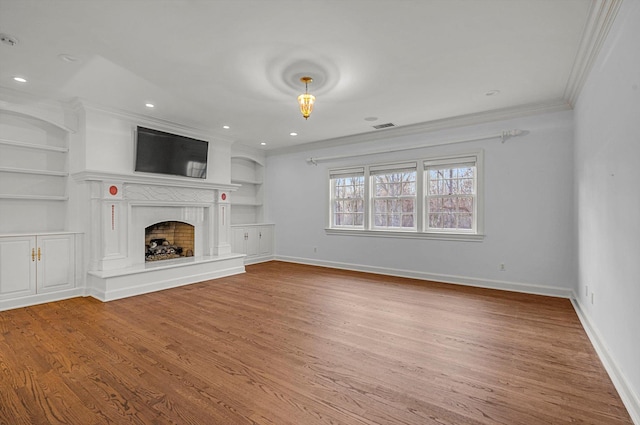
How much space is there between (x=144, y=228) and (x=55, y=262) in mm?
1265

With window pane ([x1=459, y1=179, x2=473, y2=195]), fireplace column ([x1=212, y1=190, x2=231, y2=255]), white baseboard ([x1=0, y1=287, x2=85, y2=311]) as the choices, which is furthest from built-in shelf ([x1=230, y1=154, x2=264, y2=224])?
window pane ([x1=459, y1=179, x2=473, y2=195])

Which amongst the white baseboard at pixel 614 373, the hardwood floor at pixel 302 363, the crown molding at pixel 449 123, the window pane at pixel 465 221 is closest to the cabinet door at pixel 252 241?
the crown molding at pixel 449 123

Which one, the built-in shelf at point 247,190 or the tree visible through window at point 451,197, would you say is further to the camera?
the built-in shelf at point 247,190

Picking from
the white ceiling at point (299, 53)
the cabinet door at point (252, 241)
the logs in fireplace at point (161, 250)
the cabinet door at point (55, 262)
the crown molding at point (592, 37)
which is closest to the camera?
the crown molding at point (592, 37)

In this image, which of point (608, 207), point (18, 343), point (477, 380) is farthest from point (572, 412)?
point (18, 343)

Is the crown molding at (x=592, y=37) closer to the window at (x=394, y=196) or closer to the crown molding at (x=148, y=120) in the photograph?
the window at (x=394, y=196)

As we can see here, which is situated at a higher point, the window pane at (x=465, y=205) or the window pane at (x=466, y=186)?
the window pane at (x=466, y=186)

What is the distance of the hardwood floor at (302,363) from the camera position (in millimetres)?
1904

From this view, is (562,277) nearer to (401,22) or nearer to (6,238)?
(401,22)

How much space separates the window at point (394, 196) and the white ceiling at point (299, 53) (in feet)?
4.78

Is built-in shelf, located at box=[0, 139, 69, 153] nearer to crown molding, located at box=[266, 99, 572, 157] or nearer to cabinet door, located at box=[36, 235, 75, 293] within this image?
cabinet door, located at box=[36, 235, 75, 293]

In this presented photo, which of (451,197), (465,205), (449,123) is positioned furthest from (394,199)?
(449,123)

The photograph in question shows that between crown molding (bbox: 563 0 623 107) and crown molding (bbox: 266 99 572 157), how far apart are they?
706 mm

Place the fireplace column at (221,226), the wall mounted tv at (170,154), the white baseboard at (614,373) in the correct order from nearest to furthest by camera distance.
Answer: the white baseboard at (614,373)
the wall mounted tv at (170,154)
the fireplace column at (221,226)
